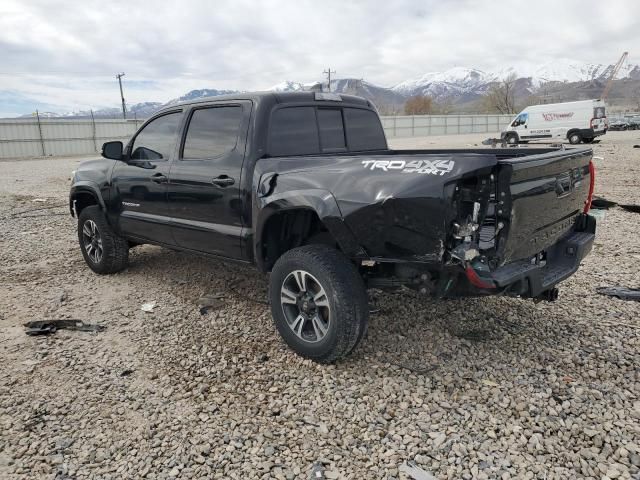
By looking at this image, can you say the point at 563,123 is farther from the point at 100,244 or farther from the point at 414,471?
the point at 414,471

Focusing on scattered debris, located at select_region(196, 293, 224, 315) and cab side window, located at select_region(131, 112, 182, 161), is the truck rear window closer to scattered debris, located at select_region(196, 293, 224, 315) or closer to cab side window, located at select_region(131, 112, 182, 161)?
cab side window, located at select_region(131, 112, 182, 161)

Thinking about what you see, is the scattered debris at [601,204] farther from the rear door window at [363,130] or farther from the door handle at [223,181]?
the door handle at [223,181]

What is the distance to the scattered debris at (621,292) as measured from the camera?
4484 mm

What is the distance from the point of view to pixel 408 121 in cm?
4819

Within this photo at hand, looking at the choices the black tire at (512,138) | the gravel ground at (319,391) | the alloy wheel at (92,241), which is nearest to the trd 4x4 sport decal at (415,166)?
the gravel ground at (319,391)

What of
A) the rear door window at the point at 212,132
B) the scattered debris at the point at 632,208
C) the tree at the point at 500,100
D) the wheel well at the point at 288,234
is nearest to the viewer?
the wheel well at the point at 288,234

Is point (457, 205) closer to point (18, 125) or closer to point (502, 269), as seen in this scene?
point (502, 269)

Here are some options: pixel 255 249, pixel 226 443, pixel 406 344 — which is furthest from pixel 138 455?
pixel 406 344

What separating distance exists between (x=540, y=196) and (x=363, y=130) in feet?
6.75

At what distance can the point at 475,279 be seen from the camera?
111 inches

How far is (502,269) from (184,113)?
304 centimetres

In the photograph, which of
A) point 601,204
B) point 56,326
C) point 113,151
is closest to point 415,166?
point 56,326

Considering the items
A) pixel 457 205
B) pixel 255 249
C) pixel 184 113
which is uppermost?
pixel 184 113

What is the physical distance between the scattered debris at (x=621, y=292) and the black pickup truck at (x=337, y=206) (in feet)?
3.30
